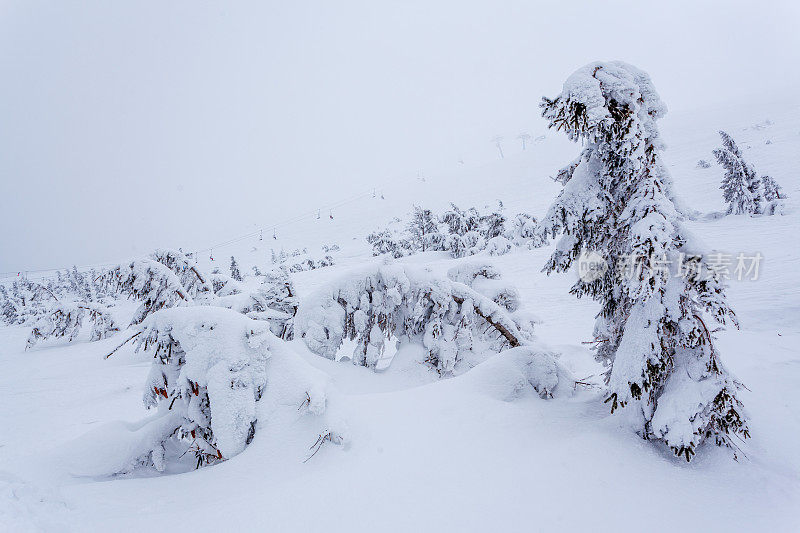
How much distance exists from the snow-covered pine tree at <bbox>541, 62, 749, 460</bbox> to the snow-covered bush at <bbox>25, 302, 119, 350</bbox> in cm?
1781

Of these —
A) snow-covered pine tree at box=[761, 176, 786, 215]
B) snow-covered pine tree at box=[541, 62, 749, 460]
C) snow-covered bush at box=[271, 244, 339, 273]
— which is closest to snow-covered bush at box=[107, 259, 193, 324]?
snow-covered pine tree at box=[541, 62, 749, 460]

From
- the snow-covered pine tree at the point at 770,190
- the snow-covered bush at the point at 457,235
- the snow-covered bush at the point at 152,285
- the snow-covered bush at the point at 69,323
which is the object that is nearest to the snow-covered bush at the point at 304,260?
the snow-covered bush at the point at 457,235

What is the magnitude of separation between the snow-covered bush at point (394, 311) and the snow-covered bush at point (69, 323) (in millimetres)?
13776

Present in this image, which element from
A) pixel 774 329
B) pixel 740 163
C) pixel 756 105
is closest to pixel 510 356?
pixel 774 329

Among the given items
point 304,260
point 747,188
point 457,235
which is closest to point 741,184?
point 747,188

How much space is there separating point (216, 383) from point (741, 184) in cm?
2492

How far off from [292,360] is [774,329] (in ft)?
31.1

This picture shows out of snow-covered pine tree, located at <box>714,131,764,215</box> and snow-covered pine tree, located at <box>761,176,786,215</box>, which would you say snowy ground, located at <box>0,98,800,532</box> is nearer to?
snow-covered pine tree, located at <box>761,176,786,215</box>

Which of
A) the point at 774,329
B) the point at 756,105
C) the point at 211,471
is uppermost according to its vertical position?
the point at 756,105

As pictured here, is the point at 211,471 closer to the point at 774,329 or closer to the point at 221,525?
the point at 221,525

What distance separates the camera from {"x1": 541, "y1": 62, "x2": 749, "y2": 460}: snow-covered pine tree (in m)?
2.85

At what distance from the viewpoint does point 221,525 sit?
250 cm

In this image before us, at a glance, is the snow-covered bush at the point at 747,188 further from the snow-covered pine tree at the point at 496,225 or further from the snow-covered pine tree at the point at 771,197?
the snow-covered pine tree at the point at 496,225

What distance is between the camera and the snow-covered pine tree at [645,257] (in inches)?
112
